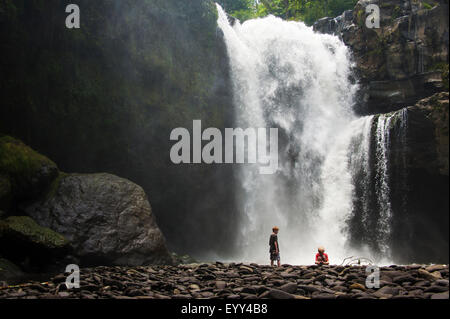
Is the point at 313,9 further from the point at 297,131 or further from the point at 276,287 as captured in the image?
the point at 276,287

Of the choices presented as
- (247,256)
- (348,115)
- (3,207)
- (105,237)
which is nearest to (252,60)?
(348,115)

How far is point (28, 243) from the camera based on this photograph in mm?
10758

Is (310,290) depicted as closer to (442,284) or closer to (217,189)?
(442,284)

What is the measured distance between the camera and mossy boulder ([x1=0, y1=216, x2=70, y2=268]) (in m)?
10.6

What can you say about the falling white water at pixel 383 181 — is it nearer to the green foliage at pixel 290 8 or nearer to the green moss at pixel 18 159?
the green moss at pixel 18 159

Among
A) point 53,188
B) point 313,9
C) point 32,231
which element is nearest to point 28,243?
point 32,231

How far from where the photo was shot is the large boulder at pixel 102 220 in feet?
40.1

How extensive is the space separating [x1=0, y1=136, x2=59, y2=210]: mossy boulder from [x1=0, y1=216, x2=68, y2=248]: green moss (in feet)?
3.02

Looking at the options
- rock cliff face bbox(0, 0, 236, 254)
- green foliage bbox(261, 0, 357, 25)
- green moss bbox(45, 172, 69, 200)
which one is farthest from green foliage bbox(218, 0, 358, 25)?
green moss bbox(45, 172, 69, 200)

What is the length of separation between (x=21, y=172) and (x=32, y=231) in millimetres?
2442

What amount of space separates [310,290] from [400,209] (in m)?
10.6

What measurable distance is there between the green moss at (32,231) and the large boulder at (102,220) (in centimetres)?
81

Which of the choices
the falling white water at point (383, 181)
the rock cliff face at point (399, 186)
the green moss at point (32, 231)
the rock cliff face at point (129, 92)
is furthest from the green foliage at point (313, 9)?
the green moss at point (32, 231)

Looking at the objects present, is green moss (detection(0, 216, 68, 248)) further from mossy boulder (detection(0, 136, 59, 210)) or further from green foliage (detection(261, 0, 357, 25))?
green foliage (detection(261, 0, 357, 25))
